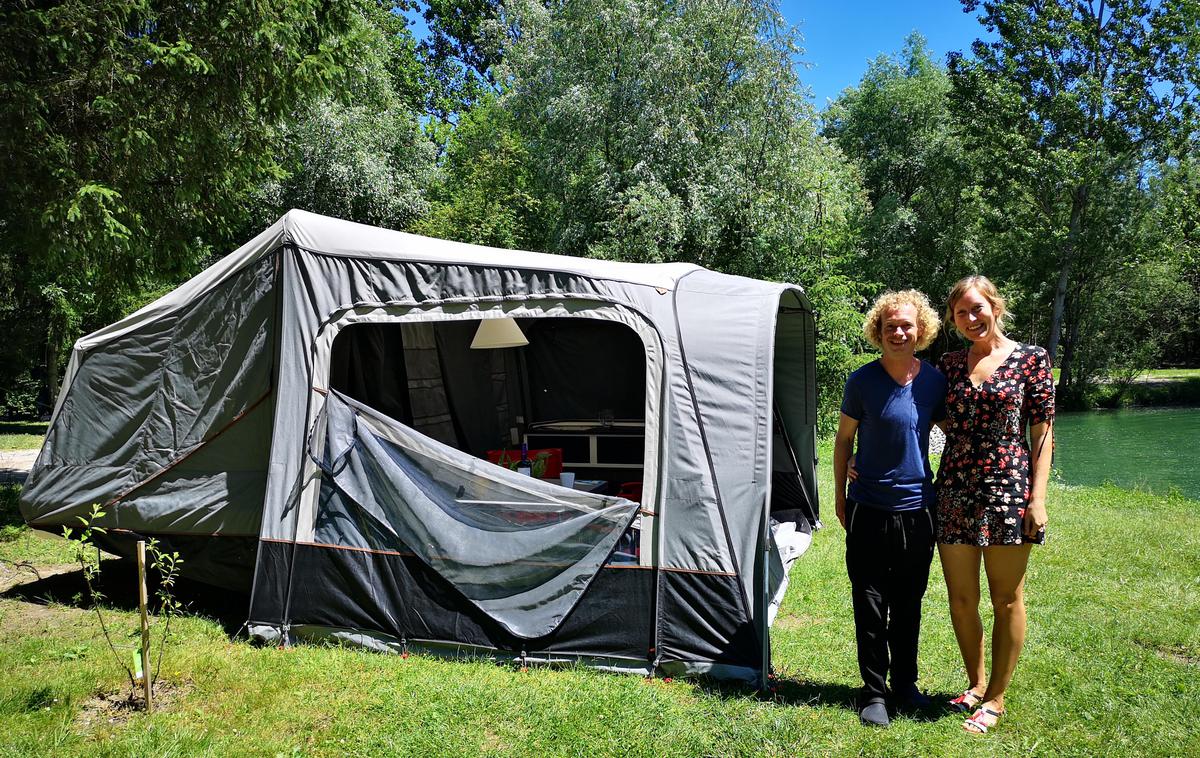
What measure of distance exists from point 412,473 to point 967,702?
2342mm

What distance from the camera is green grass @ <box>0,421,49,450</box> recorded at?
11.5 m

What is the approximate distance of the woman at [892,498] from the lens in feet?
8.80

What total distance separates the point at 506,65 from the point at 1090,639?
13482 mm

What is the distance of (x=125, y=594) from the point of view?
4.26 meters

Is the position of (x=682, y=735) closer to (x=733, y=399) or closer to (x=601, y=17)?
(x=733, y=399)

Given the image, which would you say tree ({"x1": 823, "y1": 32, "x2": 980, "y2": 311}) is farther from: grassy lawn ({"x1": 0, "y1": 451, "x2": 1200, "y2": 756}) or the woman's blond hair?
the woman's blond hair

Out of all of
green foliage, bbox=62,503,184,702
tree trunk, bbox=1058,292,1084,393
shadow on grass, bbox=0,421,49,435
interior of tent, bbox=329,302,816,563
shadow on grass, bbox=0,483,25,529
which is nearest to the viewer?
green foliage, bbox=62,503,184,702

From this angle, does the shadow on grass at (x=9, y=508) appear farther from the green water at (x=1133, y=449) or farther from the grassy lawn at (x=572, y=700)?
the green water at (x=1133, y=449)

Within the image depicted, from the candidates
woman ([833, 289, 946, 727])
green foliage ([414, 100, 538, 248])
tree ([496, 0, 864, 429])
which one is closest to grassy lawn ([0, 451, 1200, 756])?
woman ([833, 289, 946, 727])

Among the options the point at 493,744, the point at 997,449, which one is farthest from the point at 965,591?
the point at 493,744

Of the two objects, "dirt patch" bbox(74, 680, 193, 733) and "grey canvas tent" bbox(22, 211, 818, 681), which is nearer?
"dirt patch" bbox(74, 680, 193, 733)

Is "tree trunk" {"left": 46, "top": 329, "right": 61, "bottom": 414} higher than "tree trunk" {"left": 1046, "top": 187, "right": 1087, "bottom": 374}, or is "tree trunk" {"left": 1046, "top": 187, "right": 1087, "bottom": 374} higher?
"tree trunk" {"left": 1046, "top": 187, "right": 1087, "bottom": 374}

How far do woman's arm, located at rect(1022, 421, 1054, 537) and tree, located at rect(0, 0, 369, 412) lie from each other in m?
5.73

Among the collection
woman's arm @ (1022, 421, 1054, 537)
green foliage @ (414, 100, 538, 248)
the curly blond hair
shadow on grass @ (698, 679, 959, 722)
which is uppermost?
green foliage @ (414, 100, 538, 248)
